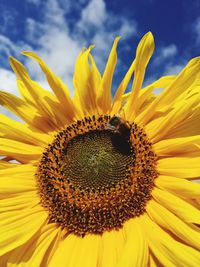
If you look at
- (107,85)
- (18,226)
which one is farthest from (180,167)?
(18,226)

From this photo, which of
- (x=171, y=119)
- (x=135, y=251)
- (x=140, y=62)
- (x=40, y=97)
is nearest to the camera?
(x=135, y=251)

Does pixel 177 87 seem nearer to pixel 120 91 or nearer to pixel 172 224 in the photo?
pixel 120 91

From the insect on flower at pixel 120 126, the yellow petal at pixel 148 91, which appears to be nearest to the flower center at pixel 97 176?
the insect on flower at pixel 120 126

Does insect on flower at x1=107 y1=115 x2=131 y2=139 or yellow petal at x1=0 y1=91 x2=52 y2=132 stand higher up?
yellow petal at x1=0 y1=91 x2=52 y2=132

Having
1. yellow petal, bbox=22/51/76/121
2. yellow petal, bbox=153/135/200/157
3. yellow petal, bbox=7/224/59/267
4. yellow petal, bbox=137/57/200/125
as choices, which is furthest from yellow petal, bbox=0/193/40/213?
yellow petal, bbox=137/57/200/125

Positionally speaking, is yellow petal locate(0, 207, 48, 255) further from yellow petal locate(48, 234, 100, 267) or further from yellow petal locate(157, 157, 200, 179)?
yellow petal locate(157, 157, 200, 179)

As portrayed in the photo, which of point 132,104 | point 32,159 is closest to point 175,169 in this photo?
point 132,104
